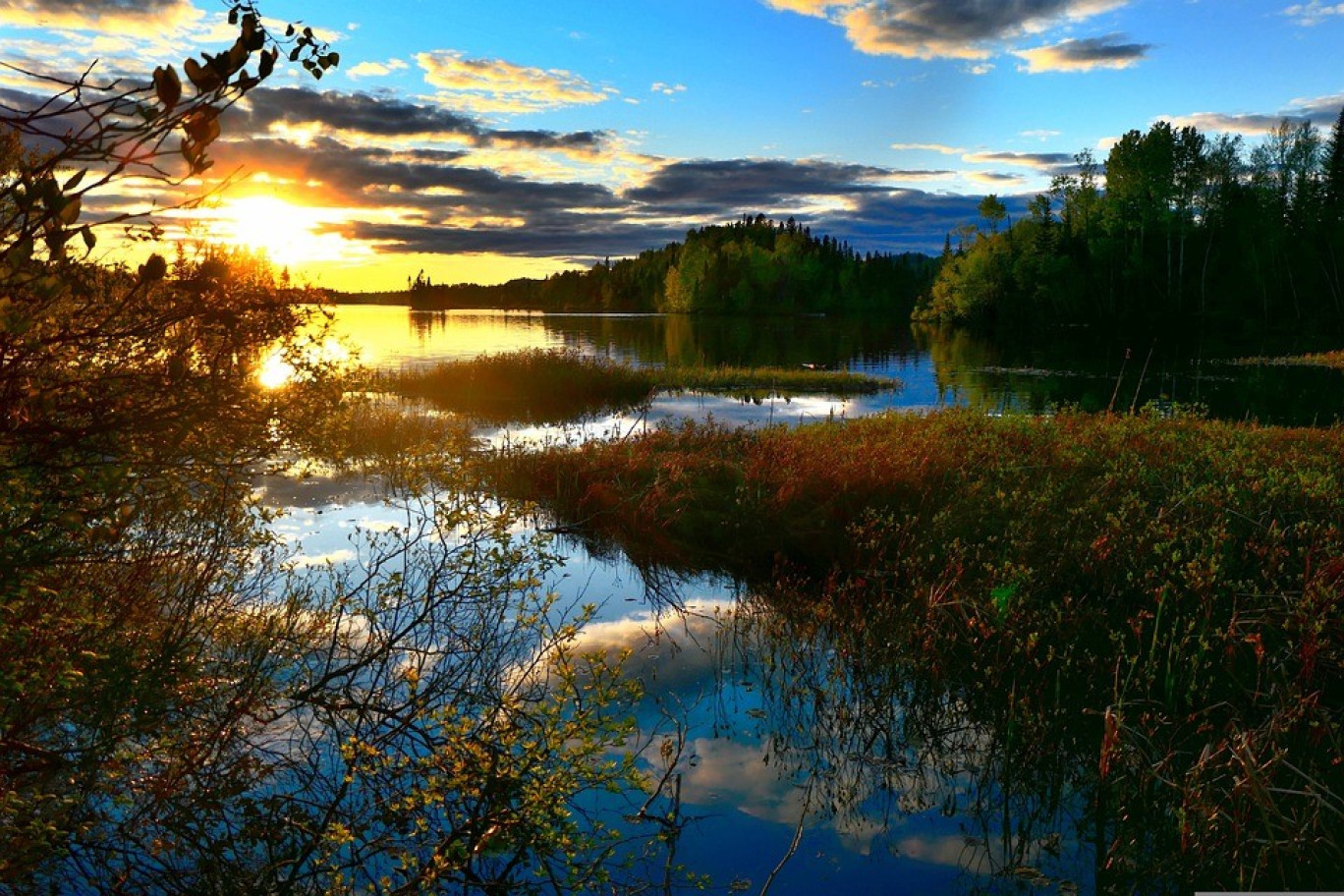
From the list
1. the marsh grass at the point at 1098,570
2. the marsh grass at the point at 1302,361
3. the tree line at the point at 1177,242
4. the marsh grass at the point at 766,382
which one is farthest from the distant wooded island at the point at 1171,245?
the marsh grass at the point at 1098,570

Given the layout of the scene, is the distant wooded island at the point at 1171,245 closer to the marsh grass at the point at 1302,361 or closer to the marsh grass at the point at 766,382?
the marsh grass at the point at 1302,361

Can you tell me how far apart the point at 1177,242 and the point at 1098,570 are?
3236 inches

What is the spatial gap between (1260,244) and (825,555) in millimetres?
78441

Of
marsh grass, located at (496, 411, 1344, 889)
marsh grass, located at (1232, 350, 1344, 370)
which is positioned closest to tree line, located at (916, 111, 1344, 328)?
marsh grass, located at (1232, 350, 1344, 370)

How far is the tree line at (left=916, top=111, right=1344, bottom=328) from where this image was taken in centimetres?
7000

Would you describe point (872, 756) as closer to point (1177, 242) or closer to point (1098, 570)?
point (1098, 570)

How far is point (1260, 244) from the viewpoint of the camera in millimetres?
70812

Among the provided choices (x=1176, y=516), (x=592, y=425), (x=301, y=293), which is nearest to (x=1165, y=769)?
(x=1176, y=516)

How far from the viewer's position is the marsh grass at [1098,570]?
18.5 feet

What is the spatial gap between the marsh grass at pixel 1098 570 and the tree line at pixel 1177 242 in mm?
64538

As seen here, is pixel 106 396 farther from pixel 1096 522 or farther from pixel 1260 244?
pixel 1260 244

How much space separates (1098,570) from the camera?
950cm

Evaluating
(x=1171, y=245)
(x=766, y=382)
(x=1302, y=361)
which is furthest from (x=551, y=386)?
(x=1171, y=245)

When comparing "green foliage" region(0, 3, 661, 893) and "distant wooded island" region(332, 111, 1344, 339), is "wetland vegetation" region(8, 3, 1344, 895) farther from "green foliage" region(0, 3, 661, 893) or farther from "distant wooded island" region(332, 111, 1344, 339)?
"distant wooded island" region(332, 111, 1344, 339)
